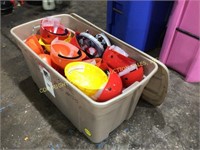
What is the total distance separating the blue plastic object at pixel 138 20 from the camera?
1205 millimetres

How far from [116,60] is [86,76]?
0.54ft

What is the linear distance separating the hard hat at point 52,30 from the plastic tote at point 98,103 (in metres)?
0.06

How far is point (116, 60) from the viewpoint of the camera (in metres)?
0.93

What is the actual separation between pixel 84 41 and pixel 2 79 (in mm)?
616

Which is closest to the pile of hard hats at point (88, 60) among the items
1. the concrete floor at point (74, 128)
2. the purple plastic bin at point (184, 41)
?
the concrete floor at point (74, 128)

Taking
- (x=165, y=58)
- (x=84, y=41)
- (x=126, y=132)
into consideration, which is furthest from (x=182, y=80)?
(x=84, y=41)

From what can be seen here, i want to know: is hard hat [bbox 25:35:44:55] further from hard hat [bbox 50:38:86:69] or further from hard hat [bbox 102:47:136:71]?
hard hat [bbox 102:47:136:71]

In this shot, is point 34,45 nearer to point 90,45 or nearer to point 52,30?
point 52,30

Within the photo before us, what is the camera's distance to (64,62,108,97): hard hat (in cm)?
77

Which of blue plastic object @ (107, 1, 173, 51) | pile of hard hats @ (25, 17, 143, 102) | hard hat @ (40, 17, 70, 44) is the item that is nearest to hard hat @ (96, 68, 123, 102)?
pile of hard hats @ (25, 17, 143, 102)

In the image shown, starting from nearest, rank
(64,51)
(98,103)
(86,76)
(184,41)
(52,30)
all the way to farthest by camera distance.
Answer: (98,103), (86,76), (64,51), (52,30), (184,41)

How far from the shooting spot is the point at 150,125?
1.05 meters

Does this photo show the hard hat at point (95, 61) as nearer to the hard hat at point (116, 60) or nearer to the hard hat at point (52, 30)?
the hard hat at point (116, 60)

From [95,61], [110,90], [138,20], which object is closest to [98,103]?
[110,90]
